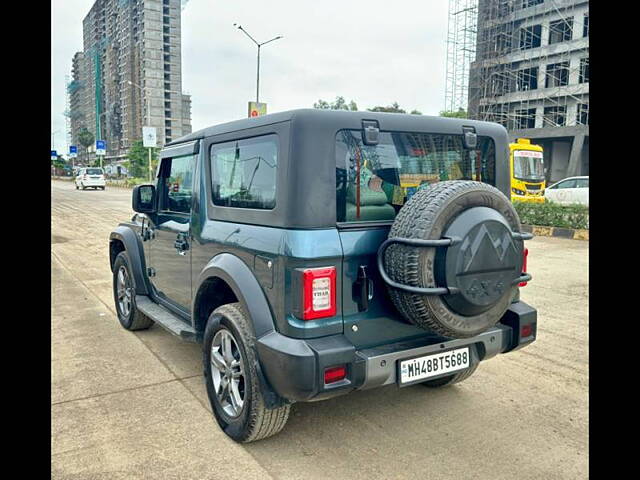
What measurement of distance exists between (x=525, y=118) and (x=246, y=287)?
145 ft

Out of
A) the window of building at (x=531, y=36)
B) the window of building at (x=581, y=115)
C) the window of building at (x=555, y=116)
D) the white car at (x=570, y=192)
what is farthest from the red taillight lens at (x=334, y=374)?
the window of building at (x=531, y=36)

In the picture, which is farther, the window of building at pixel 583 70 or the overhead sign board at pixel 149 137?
the overhead sign board at pixel 149 137

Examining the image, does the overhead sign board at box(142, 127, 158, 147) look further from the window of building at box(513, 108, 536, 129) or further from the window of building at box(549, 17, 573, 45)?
the window of building at box(549, 17, 573, 45)

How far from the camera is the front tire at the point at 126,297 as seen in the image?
16.5 feet

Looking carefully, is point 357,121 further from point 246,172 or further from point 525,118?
point 525,118

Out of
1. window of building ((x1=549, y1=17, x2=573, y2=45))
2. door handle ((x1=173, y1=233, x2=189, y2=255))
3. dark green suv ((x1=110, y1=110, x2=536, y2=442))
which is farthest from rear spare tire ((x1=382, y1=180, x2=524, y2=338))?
window of building ((x1=549, y1=17, x2=573, y2=45))

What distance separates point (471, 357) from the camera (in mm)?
3127

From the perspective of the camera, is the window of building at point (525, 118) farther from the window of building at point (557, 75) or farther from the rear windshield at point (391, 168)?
the rear windshield at point (391, 168)

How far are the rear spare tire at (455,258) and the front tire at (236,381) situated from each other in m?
0.85

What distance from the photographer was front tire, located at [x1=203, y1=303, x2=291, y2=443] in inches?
114

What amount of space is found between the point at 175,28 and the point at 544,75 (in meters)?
95.4

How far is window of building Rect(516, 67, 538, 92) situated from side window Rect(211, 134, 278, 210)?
44.3m

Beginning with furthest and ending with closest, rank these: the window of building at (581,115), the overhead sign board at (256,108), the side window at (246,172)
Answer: the window of building at (581,115) → the overhead sign board at (256,108) → the side window at (246,172)
